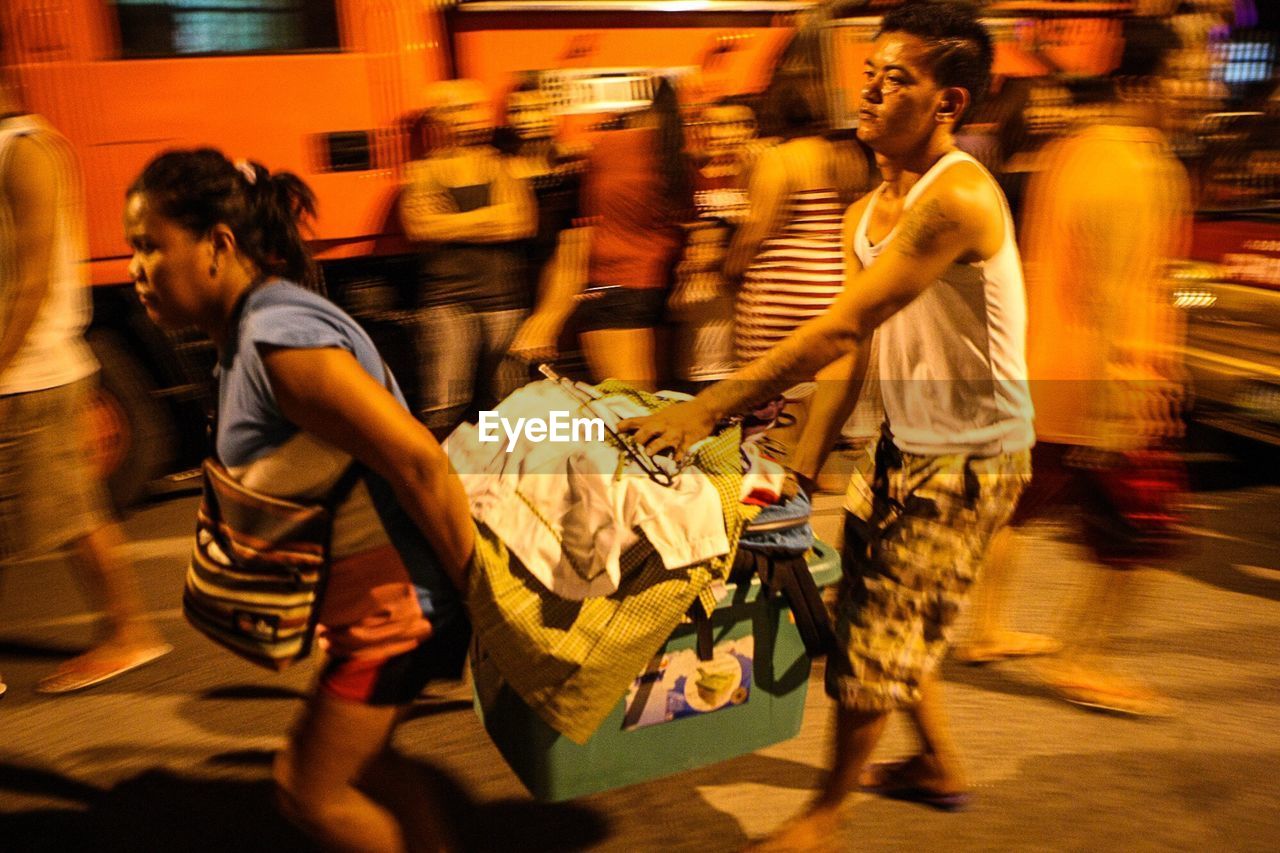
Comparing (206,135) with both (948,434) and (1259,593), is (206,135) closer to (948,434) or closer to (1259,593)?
(948,434)

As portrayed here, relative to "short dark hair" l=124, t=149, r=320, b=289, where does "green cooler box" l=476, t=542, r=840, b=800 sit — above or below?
below

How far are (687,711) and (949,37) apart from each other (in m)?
1.53

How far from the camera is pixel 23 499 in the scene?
3.34 metres

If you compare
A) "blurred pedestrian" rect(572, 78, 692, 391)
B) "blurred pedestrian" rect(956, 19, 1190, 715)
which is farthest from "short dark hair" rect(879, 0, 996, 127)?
"blurred pedestrian" rect(572, 78, 692, 391)

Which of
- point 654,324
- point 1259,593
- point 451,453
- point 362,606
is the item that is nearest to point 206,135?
point 654,324

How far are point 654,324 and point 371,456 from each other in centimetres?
348

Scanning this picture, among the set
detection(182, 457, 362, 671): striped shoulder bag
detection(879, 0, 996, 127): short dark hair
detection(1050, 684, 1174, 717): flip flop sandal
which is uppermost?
detection(879, 0, 996, 127): short dark hair

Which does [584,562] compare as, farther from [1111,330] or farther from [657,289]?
[657,289]

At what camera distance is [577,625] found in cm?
207

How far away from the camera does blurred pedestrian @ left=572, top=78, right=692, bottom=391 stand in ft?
16.1

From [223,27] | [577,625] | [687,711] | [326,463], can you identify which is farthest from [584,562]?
[223,27]

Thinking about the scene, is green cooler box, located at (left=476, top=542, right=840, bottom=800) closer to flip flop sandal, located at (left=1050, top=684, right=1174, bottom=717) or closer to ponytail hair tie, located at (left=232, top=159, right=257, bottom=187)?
ponytail hair tie, located at (left=232, top=159, right=257, bottom=187)

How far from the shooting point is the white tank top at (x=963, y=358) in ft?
7.76

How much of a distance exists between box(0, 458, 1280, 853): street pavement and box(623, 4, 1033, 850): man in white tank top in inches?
16.9
